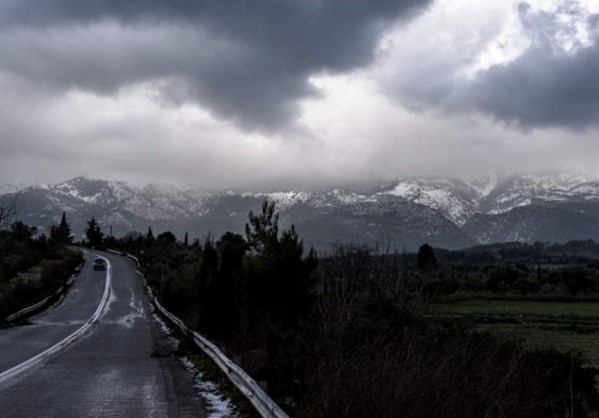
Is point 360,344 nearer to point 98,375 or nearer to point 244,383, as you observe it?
point 244,383

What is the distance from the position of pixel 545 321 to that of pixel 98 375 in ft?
147

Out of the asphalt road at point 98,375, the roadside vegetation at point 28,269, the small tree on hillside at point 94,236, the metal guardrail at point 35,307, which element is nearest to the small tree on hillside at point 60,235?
the small tree on hillside at point 94,236

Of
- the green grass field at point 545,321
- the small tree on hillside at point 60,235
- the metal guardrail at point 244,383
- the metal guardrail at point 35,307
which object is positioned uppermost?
the small tree on hillside at point 60,235

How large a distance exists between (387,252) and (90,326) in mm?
17001

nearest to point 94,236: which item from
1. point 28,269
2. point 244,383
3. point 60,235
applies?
point 60,235

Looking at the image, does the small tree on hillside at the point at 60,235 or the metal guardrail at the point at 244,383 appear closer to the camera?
the metal guardrail at the point at 244,383

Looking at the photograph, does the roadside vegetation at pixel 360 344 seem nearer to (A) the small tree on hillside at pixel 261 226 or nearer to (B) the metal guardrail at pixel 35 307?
(A) the small tree on hillside at pixel 261 226

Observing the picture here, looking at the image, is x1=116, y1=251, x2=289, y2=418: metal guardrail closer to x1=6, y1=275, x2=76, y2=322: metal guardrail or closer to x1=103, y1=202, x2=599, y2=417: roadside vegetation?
x1=103, y1=202, x2=599, y2=417: roadside vegetation

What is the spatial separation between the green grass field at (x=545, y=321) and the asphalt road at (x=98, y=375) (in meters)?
13.8

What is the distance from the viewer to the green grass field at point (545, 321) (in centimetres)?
3468

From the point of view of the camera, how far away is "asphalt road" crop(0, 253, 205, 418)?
11.4 metres

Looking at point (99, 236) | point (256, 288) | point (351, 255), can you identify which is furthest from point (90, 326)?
point (99, 236)

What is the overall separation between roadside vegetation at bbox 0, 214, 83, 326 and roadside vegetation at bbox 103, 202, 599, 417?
15995 millimetres

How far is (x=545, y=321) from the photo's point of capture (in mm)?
53344
